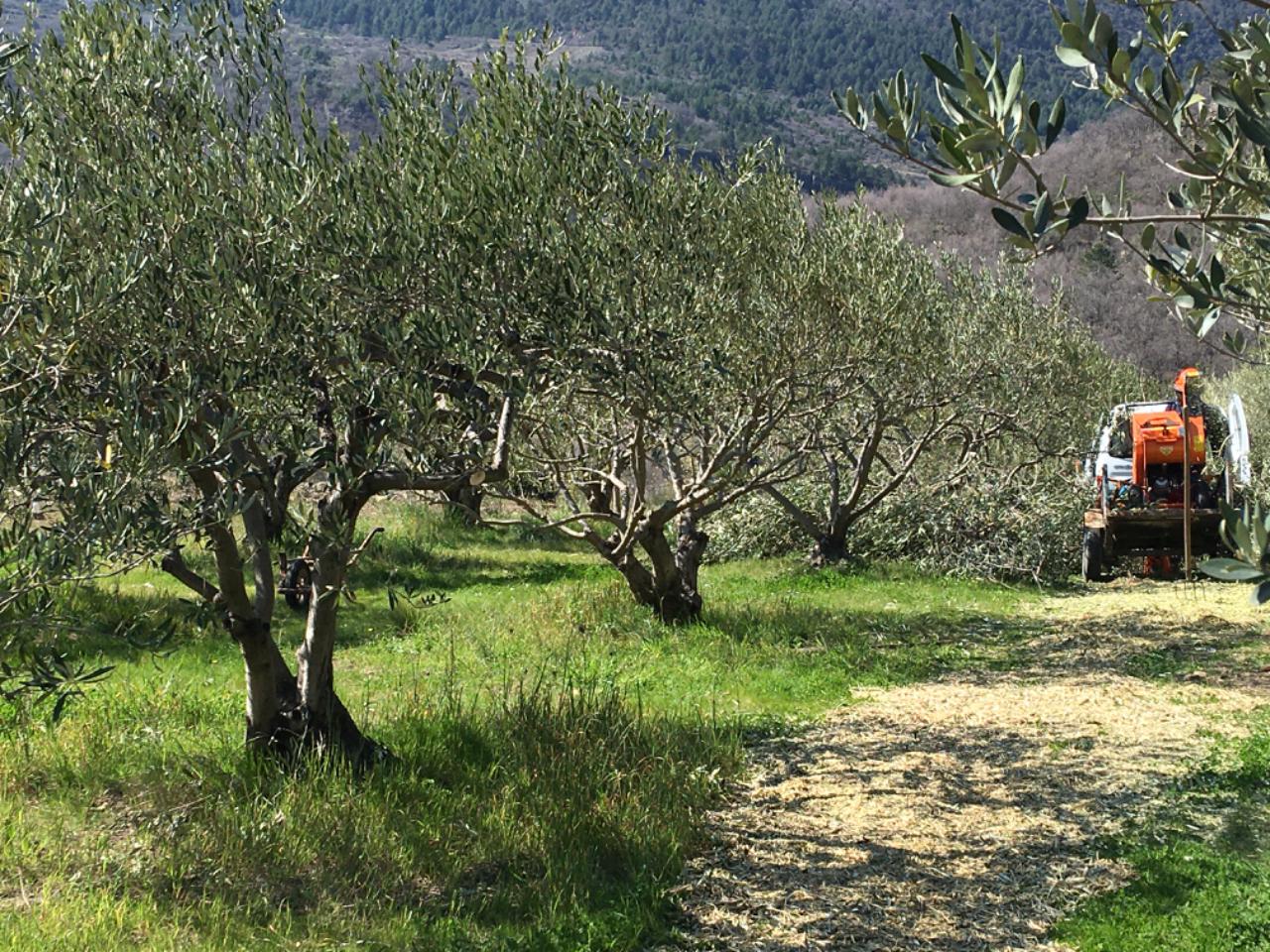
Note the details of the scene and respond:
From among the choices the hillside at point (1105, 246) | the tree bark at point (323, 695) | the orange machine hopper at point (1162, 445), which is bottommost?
the tree bark at point (323, 695)

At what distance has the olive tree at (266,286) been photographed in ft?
16.1

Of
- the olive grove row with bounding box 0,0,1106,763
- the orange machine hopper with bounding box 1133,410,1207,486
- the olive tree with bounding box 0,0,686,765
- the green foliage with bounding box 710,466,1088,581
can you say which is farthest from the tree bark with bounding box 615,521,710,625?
the orange machine hopper with bounding box 1133,410,1207,486

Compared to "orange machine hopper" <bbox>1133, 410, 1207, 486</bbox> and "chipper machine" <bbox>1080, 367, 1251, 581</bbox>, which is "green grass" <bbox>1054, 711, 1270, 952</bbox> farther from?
"orange machine hopper" <bbox>1133, 410, 1207, 486</bbox>

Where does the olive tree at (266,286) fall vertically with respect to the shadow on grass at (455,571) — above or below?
above

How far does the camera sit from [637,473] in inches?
418

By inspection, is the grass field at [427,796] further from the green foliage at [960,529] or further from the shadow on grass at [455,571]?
the green foliage at [960,529]

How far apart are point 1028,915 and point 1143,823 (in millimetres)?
1510

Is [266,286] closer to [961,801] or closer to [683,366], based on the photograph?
[683,366]

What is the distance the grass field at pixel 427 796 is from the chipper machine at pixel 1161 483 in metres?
5.05

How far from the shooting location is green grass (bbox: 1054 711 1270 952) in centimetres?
531

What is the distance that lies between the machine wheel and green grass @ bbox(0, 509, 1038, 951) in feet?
18.0

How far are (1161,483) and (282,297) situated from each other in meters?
13.7

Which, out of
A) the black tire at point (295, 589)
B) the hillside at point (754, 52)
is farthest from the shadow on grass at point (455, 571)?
the hillside at point (754, 52)

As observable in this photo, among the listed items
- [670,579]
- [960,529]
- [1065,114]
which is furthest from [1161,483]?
[1065,114]
